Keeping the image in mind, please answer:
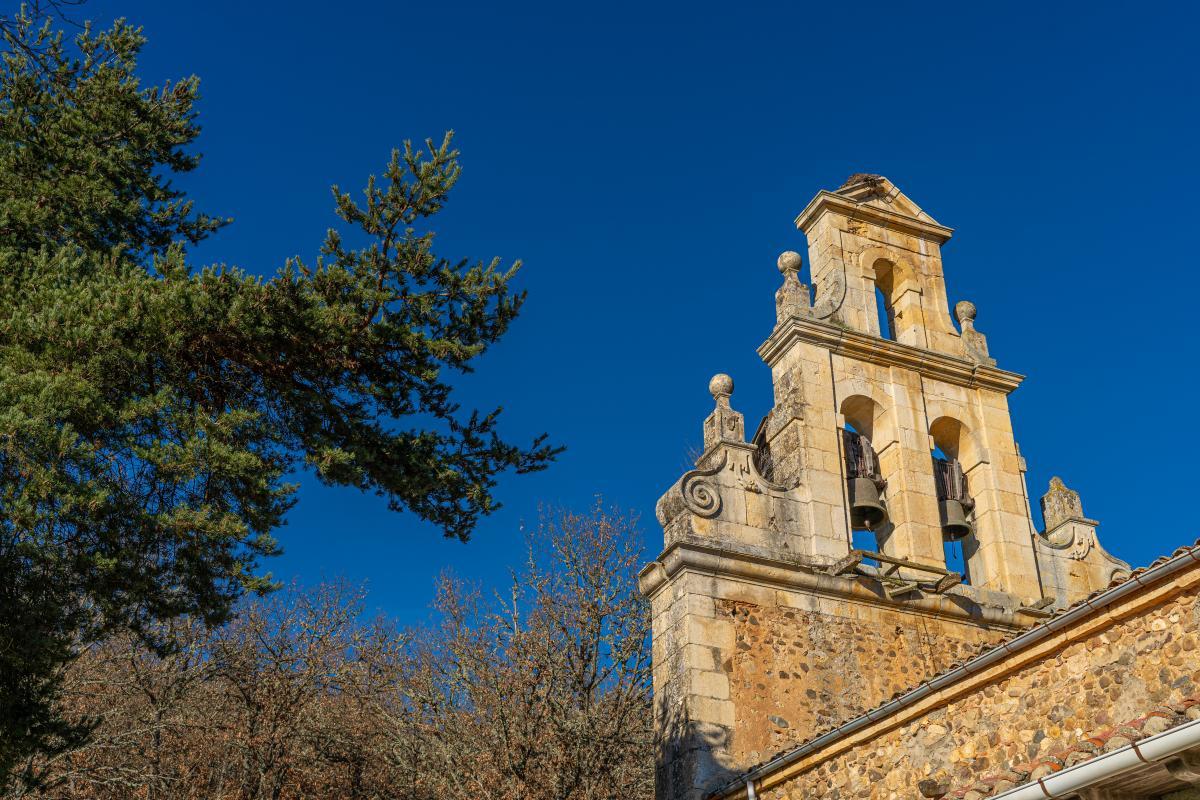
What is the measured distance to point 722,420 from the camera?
12523mm

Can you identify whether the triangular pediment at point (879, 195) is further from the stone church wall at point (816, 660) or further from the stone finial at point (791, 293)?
the stone church wall at point (816, 660)

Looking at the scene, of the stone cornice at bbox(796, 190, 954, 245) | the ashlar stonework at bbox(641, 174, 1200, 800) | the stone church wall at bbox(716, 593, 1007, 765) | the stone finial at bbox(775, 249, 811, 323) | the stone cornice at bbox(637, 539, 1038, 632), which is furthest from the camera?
the stone cornice at bbox(796, 190, 954, 245)

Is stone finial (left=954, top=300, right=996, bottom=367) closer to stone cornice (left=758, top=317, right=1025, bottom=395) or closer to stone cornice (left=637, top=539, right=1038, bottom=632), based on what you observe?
stone cornice (left=758, top=317, right=1025, bottom=395)

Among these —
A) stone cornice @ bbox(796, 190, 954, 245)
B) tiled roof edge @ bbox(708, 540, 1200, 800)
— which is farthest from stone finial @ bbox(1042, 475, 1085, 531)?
tiled roof edge @ bbox(708, 540, 1200, 800)

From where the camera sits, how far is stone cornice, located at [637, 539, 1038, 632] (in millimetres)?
11219

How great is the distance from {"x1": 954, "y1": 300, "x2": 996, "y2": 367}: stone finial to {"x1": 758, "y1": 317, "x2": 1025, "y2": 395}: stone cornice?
22cm

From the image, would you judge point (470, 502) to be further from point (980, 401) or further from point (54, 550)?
point (980, 401)

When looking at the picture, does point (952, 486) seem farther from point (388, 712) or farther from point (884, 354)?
point (388, 712)

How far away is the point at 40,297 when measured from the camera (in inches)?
330

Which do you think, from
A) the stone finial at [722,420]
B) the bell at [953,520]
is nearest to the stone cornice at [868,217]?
the stone finial at [722,420]

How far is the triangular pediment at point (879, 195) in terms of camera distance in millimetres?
14609

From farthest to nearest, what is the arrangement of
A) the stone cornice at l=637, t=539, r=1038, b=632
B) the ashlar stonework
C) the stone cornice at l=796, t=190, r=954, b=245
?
the stone cornice at l=796, t=190, r=954, b=245
the stone cornice at l=637, t=539, r=1038, b=632
the ashlar stonework

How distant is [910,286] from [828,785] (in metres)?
7.61

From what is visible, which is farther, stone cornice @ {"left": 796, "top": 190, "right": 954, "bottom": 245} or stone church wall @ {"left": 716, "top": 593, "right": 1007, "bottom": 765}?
stone cornice @ {"left": 796, "top": 190, "right": 954, "bottom": 245}
